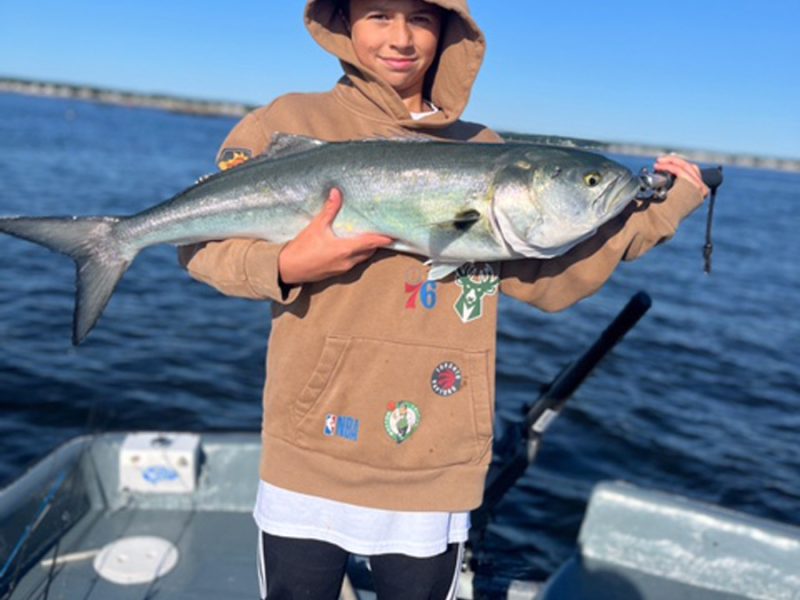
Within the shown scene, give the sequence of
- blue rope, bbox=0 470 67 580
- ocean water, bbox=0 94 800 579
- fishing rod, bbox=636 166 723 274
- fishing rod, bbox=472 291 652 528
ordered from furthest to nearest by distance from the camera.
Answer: ocean water, bbox=0 94 800 579
blue rope, bbox=0 470 67 580
fishing rod, bbox=472 291 652 528
fishing rod, bbox=636 166 723 274

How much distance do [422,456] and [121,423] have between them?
796cm

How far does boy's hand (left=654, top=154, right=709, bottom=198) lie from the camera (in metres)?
2.99

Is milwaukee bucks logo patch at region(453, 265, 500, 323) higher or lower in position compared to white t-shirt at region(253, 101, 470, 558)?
higher

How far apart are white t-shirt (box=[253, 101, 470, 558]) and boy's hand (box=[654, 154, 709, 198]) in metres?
1.71

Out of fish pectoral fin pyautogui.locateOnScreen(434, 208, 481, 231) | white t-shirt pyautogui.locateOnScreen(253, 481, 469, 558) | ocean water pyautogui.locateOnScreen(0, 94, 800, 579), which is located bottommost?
ocean water pyautogui.locateOnScreen(0, 94, 800, 579)

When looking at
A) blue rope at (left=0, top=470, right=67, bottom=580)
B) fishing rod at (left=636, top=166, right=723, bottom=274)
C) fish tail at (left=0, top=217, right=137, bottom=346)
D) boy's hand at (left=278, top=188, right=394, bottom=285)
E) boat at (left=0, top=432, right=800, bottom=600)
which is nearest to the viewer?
boy's hand at (left=278, top=188, right=394, bottom=285)

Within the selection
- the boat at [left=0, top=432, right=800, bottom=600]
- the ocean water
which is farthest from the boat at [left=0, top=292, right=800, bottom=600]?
the ocean water

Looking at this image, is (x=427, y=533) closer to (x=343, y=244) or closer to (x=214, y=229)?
(x=343, y=244)

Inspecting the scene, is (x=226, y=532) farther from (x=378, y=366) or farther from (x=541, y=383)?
(x=541, y=383)

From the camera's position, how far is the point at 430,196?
9.44 feet

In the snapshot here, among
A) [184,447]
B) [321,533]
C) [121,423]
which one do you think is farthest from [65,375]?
[321,533]

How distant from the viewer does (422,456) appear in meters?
2.81

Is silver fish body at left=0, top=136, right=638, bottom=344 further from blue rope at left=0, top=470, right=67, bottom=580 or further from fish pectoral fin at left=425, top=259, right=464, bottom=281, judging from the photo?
blue rope at left=0, top=470, right=67, bottom=580

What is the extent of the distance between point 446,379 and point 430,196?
0.74 meters
